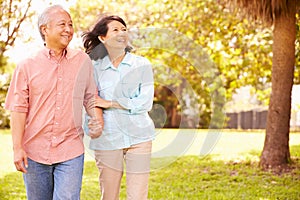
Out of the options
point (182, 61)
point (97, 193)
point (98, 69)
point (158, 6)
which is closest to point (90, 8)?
point (158, 6)

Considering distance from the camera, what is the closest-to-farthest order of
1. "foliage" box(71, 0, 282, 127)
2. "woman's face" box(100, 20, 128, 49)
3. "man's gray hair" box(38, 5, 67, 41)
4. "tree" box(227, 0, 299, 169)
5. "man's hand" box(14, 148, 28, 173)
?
1. "man's hand" box(14, 148, 28, 173)
2. "man's gray hair" box(38, 5, 67, 41)
3. "woman's face" box(100, 20, 128, 49)
4. "tree" box(227, 0, 299, 169)
5. "foliage" box(71, 0, 282, 127)

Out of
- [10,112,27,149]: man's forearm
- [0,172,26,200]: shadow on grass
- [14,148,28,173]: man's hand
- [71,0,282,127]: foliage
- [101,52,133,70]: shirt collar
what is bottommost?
[0,172,26,200]: shadow on grass

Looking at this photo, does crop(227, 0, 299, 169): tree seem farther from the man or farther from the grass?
the man

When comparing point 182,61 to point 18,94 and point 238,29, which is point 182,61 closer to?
point 238,29

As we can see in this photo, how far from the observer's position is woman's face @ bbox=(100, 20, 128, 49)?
360 cm

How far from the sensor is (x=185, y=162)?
881 centimetres

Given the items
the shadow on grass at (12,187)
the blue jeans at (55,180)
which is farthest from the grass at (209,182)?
the blue jeans at (55,180)

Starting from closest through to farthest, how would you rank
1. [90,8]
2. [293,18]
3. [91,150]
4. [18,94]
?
[18,94]
[91,150]
[293,18]
[90,8]

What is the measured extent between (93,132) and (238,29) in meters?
7.51

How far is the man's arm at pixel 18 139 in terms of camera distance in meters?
3.16

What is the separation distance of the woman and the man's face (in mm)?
407

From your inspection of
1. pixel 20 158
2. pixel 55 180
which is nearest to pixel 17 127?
pixel 20 158

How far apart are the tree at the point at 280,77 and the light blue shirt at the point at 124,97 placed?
4.29 metres

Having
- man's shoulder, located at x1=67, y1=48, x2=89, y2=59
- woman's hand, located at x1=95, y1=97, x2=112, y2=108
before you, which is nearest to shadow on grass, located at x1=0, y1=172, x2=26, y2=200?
woman's hand, located at x1=95, y1=97, x2=112, y2=108
